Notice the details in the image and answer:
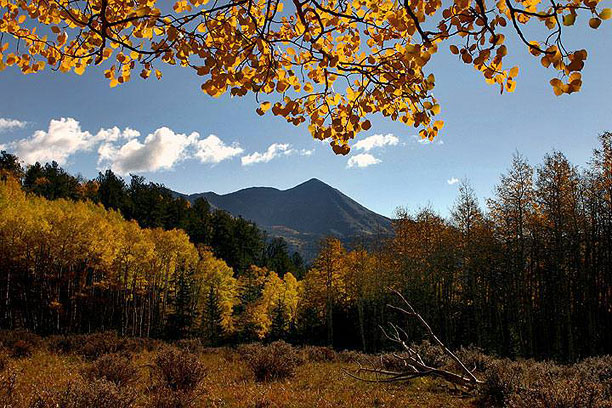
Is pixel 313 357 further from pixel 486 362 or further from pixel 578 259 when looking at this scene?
pixel 578 259

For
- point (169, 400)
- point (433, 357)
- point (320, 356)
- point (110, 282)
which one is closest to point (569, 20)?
point (169, 400)

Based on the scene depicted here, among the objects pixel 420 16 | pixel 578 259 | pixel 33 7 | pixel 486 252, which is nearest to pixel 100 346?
pixel 33 7

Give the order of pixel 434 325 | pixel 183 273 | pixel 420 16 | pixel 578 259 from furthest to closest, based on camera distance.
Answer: pixel 183 273
pixel 434 325
pixel 578 259
pixel 420 16

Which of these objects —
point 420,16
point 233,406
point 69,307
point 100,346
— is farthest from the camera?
point 69,307

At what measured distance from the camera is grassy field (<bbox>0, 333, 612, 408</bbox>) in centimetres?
524

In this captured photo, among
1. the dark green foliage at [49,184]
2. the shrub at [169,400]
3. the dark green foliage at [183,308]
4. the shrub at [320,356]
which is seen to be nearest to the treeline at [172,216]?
the dark green foliage at [49,184]

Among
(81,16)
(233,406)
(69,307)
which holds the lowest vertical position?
(69,307)

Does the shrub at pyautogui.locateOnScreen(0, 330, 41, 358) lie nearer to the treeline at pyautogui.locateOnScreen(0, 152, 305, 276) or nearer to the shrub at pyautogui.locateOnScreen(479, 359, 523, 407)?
the shrub at pyautogui.locateOnScreen(479, 359, 523, 407)

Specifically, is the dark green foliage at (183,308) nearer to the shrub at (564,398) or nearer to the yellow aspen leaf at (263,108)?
the shrub at (564,398)

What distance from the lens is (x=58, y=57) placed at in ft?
9.21

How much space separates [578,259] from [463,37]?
904 inches

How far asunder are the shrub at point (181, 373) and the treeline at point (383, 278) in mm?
17976

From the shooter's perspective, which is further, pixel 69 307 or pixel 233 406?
pixel 69 307

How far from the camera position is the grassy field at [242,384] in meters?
5.24
